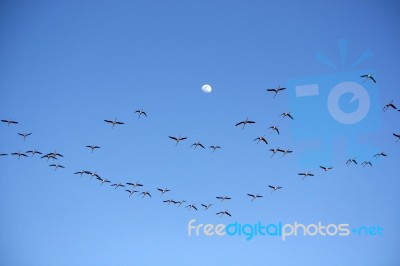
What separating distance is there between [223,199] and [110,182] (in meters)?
8.29

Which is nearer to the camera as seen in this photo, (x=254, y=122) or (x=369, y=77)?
(x=369, y=77)

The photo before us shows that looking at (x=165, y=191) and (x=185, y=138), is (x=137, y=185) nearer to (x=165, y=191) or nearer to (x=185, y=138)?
(x=165, y=191)

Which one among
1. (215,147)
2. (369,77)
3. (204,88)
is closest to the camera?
(369,77)

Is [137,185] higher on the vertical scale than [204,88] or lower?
lower

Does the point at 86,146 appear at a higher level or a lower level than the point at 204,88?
lower

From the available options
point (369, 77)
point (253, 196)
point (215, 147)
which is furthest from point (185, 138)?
point (369, 77)

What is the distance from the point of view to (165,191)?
90.8ft

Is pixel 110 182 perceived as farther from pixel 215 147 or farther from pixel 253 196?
pixel 253 196

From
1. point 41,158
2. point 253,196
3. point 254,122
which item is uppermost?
point 254,122

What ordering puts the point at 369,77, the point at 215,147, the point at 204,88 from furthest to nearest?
the point at 215,147, the point at 204,88, the point at 369,77

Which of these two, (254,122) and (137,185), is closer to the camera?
(254,122)

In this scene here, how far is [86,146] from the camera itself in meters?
27.4

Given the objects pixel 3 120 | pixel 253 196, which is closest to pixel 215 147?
pixel 253 196

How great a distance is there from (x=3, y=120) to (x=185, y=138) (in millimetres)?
12731
